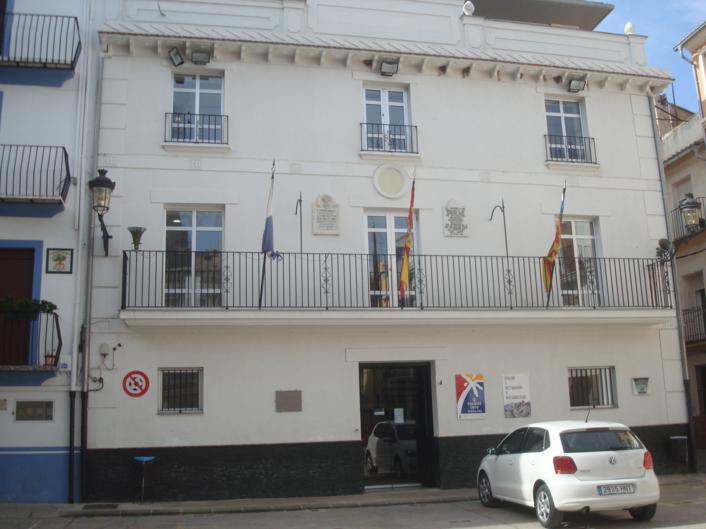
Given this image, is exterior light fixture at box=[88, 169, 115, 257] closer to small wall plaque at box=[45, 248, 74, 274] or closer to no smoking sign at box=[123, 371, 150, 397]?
small wall plaque at box=[45, 248, 74, 274]

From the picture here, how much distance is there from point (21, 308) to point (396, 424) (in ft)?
23.9

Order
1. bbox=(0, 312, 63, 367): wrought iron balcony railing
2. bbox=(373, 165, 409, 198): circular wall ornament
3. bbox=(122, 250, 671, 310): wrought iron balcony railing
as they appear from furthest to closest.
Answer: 1. bbox=(373, 165, 409, 198): circular wall ornament
2. bbox=(122, 250, 671, 310): wrought iron balcony railing
3. bbox=(0, 312, 63, 367): wrought iron balcony railing

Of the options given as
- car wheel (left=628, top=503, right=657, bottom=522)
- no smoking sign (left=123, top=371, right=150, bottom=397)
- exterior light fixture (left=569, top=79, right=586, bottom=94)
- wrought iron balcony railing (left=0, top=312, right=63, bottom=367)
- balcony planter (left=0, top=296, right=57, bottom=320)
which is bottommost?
car wheel (left=628, top=503, right=657, bottom=522)

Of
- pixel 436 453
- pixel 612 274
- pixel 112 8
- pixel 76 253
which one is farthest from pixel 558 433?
pixel 112 8

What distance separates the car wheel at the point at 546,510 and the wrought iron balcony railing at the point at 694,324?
1234cm

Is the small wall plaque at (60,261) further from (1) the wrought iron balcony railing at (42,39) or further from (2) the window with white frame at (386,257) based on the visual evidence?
(2) the window with white frame at (386,257)

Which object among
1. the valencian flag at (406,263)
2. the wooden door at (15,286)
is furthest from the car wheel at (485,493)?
the wooden door at (15,286)

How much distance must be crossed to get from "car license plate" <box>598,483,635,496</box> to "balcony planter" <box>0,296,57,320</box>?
9.19 metres

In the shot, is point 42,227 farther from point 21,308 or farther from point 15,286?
point 21,308

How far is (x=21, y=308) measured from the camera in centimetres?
1222

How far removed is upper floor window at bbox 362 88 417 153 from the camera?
50.0 feet

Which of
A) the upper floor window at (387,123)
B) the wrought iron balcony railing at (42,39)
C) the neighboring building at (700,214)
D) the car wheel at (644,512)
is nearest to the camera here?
the car wheel at (644,512)

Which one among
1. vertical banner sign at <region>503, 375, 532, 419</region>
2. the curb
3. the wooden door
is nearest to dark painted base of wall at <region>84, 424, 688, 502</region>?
the curb

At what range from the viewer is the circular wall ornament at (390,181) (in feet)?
48.9
